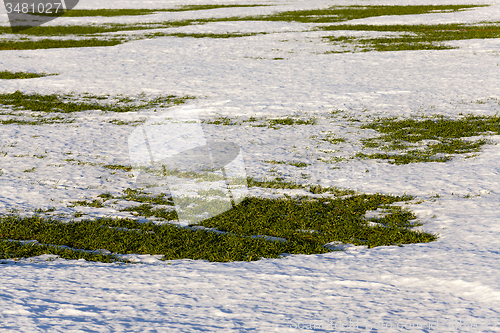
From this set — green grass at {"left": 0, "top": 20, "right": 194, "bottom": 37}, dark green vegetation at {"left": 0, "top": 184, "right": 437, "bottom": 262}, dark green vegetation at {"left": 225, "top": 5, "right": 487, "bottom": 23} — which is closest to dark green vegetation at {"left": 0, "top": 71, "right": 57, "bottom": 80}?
green grass at {"left": 0, "top": 20, "right": 194, "bottom": 37}

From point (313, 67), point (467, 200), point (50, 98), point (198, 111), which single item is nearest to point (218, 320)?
point (467, 200)

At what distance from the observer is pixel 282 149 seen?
13.5 metres

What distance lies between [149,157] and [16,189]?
12.0ft

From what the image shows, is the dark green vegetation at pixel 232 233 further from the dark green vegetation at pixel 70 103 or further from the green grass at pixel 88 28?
the green grass at pixel 88 28

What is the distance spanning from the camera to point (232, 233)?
8445mm

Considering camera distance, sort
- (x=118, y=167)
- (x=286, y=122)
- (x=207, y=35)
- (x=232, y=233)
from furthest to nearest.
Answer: (x=207, y=35) → (x=286, y=122) → (x=118, y=167) → (x=232, y=233)

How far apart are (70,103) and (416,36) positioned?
2359 centimetres

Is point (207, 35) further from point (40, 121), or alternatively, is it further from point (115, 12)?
point (115, 12)

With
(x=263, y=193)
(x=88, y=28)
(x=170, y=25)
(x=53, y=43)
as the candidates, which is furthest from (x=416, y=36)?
(x=88, y=28)

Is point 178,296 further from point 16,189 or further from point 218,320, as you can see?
point 16,189

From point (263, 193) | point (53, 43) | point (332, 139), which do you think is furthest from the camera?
point (53, 43)

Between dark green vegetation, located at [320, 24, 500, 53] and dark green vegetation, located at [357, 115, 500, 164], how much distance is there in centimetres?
1384

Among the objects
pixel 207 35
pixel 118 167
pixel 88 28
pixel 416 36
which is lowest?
pixel 416 36

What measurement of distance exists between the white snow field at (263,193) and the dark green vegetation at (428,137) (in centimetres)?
53
